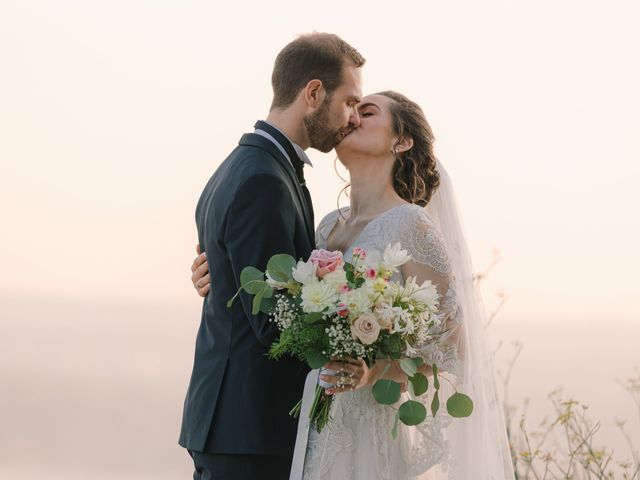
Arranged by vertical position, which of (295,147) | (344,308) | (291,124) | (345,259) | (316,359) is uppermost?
(291,124)

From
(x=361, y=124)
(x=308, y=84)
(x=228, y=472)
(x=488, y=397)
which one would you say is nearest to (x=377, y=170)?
(x=361, y=124)

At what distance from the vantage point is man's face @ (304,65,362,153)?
4879 mm

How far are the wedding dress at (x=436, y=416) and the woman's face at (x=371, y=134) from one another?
15.3 inches

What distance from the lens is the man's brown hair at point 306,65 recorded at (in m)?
4.86

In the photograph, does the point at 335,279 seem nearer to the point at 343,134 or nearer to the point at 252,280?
the point at 252,280

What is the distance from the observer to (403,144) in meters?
5.30

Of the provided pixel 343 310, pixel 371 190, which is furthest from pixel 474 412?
pixel 343 310

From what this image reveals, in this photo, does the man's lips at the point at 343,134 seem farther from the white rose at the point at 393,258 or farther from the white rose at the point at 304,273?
the white rose at the point at 304,273

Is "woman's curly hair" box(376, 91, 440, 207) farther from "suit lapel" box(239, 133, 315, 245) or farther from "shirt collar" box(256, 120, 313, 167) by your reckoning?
"suit lapel" box(239, 133, 315, 245)

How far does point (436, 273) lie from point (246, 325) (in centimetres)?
90

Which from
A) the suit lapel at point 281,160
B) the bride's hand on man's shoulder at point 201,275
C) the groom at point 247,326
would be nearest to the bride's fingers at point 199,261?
the bride's hand on man's shoulder at point 201,275

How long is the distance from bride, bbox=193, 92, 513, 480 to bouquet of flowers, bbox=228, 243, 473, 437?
239mm

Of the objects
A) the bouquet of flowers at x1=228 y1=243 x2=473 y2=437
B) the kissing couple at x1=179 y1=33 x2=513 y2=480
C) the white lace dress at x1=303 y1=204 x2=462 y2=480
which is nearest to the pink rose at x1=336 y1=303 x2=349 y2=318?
→ the bouquet of flowers at x1=228 y1=243 x2=473 y2=437

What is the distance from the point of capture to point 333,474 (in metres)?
4.73
